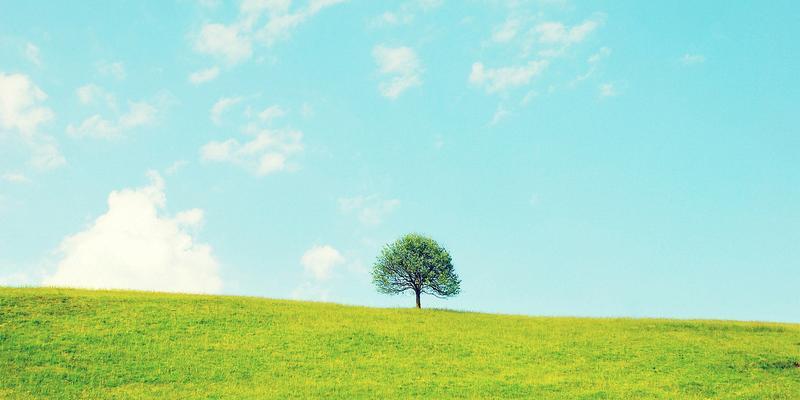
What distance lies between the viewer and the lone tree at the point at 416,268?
62.4 m

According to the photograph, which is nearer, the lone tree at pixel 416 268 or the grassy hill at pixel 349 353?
the grassy hill at pixel 349 353

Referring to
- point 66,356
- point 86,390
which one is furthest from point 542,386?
point 66,356

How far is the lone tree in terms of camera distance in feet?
205

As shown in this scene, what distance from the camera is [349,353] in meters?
42.1

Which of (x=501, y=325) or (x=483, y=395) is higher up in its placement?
(x=501, y=325)

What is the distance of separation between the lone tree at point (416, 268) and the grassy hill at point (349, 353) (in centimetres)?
668

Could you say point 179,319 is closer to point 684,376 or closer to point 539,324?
point 539,324

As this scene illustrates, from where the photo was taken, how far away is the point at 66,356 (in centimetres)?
3844

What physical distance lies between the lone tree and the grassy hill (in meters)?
6.68

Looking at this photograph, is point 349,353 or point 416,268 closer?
point 349,353

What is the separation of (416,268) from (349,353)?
Answer: 21.0 metres

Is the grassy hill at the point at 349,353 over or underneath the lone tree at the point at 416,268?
underneath

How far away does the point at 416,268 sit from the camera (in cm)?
6241

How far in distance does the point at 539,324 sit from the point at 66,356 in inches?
1326
